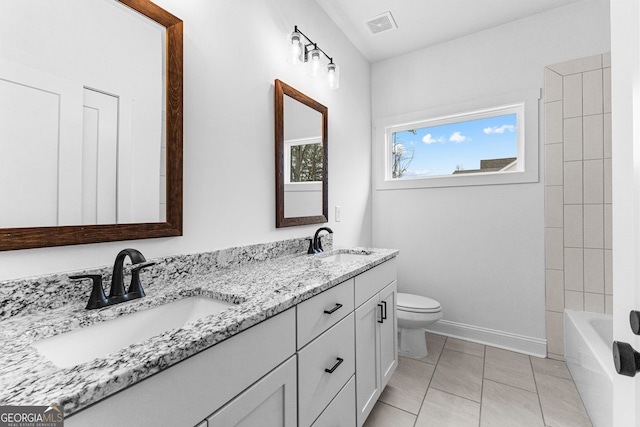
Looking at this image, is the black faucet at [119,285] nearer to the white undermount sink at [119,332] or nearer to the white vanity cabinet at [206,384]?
the white undermount sink at [119,332]

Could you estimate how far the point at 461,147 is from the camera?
2.59 m

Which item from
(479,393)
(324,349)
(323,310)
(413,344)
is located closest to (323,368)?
(324,349)

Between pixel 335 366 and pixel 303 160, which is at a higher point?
pixel 303 160

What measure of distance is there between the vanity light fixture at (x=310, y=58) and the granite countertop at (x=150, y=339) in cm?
127

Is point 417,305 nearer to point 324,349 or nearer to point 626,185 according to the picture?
point 324,349

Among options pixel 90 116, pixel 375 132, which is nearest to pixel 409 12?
pixel 375 132

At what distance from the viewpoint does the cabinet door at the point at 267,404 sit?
699 millimetres

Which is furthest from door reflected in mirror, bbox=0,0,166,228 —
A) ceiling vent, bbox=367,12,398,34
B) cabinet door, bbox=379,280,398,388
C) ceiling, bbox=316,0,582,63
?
ceiling vent, bbox=367,12,398,34

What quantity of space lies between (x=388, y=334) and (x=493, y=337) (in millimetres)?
1235

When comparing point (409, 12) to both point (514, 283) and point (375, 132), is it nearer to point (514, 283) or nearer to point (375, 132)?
point (375, 132)

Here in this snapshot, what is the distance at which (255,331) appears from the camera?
0.78m

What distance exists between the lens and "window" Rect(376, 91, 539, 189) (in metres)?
2.29

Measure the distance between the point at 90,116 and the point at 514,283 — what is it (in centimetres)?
282

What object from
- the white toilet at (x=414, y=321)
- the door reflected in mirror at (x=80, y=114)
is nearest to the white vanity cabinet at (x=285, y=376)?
the white toilet at (x=414, y=321)
